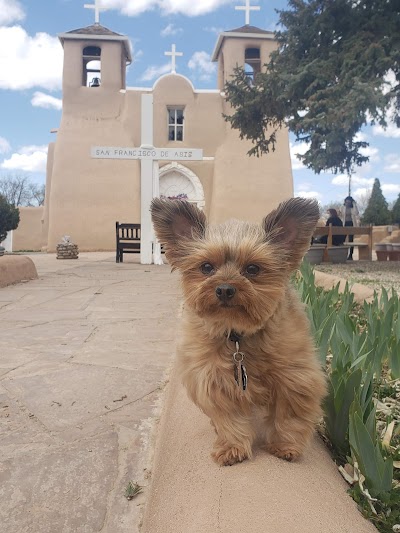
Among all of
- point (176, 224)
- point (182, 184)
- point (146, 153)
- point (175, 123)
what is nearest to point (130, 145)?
point (175, 123)

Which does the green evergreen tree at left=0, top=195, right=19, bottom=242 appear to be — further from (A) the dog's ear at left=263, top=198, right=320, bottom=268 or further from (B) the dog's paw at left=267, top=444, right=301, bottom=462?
(B) the dog's paw at left=267, top=444, right=301, bottom=462

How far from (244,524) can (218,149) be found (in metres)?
23.0

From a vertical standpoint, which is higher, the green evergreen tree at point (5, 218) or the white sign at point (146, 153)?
the white sign at point (146, 153)

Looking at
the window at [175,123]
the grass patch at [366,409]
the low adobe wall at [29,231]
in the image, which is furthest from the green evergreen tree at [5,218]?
the low adobe wall at [29,231]

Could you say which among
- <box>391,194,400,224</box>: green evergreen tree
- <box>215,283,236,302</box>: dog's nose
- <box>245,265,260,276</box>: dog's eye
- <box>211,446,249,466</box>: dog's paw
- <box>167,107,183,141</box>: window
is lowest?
<box>211,446,249,466</box>: dog's paw

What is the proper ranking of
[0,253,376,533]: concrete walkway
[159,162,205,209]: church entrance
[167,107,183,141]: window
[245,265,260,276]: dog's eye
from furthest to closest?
1. [167,107,183,141]: window
2. [159,162,205,209]: church entrance
3. [245,265,260,276]: dog's eye
4. [0,253,376,533]: concrete walkway

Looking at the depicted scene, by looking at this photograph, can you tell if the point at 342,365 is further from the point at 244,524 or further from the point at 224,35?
the point at 224,35

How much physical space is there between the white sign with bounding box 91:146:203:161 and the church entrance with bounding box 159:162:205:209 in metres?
10.8

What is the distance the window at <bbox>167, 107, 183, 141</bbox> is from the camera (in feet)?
78.0

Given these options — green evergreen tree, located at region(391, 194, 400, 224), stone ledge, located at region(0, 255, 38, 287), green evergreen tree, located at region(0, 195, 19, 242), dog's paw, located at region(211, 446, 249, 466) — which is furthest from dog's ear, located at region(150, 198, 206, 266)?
green evergreen tree, located at region(391, 194, 400, 224)

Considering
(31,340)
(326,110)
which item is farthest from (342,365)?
(326,110)

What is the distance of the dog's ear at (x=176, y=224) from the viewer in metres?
2.02

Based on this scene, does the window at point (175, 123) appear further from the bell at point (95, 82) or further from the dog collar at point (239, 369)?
the dog collar at point (239, 369)

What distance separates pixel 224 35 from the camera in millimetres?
23031
